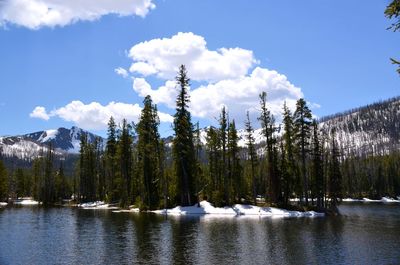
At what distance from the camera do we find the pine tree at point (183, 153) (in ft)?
238

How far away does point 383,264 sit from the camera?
86.9ft

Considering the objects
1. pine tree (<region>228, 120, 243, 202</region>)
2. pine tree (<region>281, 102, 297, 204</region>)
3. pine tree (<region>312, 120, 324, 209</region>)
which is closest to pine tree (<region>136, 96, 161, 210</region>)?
pine tree (<region>228, 120, 243, 202</region>)

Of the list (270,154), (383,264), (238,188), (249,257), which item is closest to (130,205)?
(238,188)

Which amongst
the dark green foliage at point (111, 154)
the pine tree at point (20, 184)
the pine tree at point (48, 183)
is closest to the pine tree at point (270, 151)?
the dark green foliage at point (111, 154)

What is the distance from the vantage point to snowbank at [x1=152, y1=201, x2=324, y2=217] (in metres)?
65.1

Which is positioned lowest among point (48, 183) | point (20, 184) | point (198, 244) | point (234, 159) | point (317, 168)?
point (198, 244)

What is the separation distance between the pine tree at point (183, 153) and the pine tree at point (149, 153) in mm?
4261

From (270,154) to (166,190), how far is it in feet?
65.2

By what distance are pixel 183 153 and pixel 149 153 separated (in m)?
9.25

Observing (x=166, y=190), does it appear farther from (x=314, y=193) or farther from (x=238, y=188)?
(x=314, y=193)

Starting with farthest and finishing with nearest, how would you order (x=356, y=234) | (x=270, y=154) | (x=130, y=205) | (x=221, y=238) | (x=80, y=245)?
(x=130, y=205) < (x=270, y=154) < (x=356, y=234) < (x=221, y=238) < (x=80, y=245)

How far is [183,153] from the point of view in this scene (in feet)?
239

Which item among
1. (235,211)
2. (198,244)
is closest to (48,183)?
(235,211)

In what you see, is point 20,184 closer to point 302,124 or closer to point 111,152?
point 111,152
